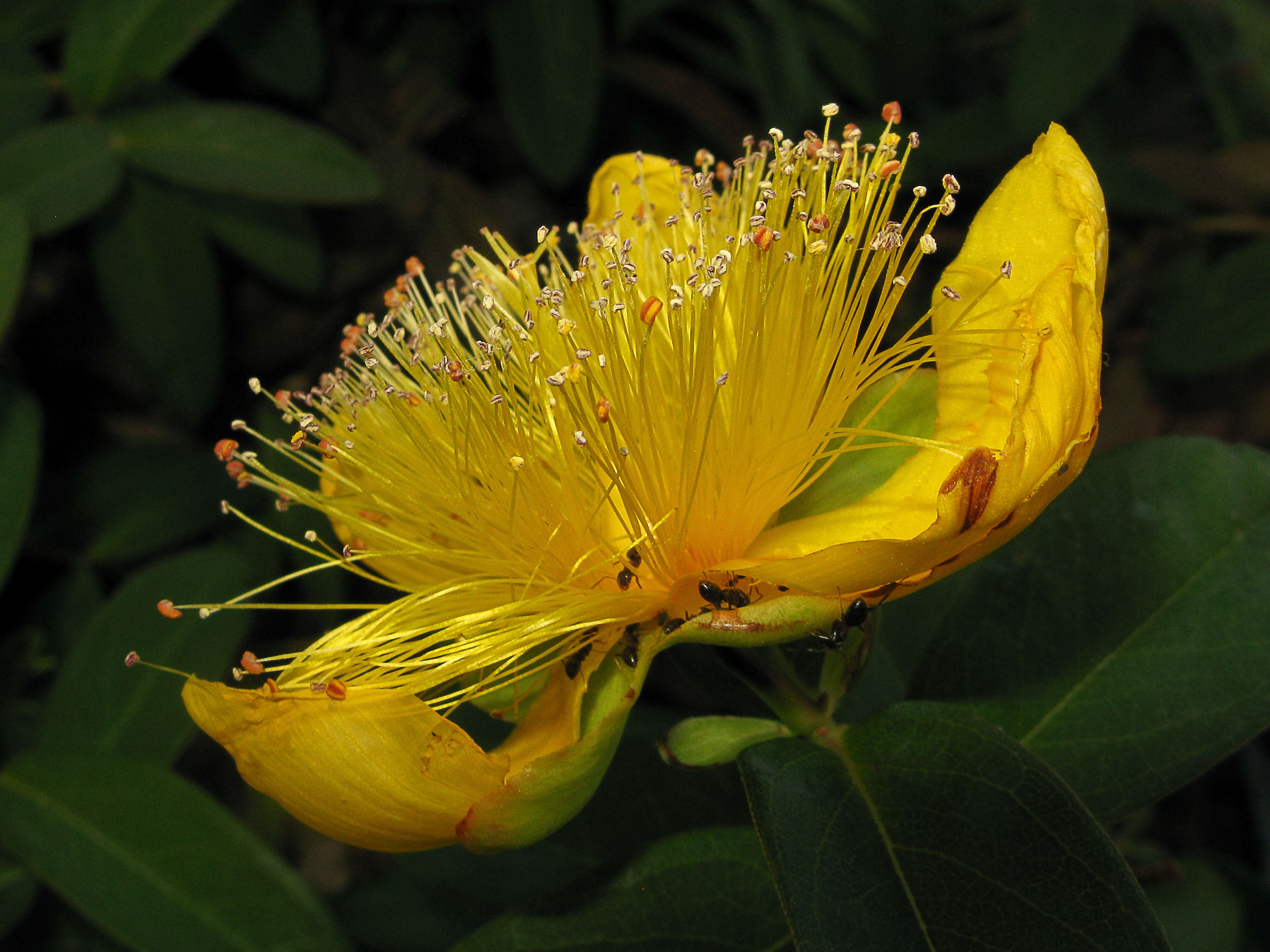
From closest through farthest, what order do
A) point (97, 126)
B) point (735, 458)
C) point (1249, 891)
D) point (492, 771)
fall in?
point (492, 771) < point (735, 458) < point (1249, 891) < point (97, 126)

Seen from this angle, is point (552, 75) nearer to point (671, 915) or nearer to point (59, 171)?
point (59, 171)

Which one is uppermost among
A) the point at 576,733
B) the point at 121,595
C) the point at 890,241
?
the point at 890,241

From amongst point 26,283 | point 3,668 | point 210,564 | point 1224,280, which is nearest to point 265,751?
point 210,564

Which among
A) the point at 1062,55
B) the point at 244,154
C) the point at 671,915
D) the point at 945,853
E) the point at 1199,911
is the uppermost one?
the point at 1062,55

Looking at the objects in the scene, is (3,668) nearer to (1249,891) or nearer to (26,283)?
(26,283)

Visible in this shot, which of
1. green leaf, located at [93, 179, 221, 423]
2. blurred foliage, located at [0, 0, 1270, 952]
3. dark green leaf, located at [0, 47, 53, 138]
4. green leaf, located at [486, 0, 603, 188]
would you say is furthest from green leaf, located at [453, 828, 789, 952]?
dark green leaf, located at [0, 47, 53, 138]

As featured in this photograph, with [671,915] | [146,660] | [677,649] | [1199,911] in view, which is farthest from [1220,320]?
[146,660]
